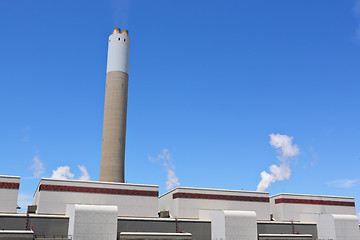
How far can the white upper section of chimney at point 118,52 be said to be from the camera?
6504cm

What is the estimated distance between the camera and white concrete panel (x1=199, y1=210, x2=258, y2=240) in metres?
47.2

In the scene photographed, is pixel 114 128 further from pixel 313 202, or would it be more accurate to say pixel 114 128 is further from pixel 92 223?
pixel 313 202

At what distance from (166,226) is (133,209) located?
639 centimetres

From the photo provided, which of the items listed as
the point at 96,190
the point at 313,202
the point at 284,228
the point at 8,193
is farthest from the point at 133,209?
the point at 313,202

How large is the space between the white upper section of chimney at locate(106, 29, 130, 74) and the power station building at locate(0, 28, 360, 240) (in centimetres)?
18

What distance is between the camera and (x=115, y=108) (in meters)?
62.7

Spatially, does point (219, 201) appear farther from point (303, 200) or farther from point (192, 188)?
point (303, 200)

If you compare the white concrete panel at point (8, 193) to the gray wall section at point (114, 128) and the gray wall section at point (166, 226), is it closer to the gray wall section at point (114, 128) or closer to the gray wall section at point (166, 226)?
the gray wall section at point (114, 128)

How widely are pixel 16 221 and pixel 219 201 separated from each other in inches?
1113

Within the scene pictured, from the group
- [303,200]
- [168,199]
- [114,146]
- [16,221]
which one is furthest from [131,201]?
[303,200]

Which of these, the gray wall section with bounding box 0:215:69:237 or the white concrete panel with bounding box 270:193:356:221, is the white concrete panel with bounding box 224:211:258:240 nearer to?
the white concrete panel with bounding box 270:193:356:221

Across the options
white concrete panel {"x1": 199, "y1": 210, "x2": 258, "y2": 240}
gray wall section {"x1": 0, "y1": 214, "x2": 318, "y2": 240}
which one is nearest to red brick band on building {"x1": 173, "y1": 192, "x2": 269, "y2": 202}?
gray wall section {"x1": 0, "y1": 214, "x2": 318, "y2": 240}

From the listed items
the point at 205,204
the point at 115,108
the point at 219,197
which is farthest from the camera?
the point at 115,108

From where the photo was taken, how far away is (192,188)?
2158 inches
